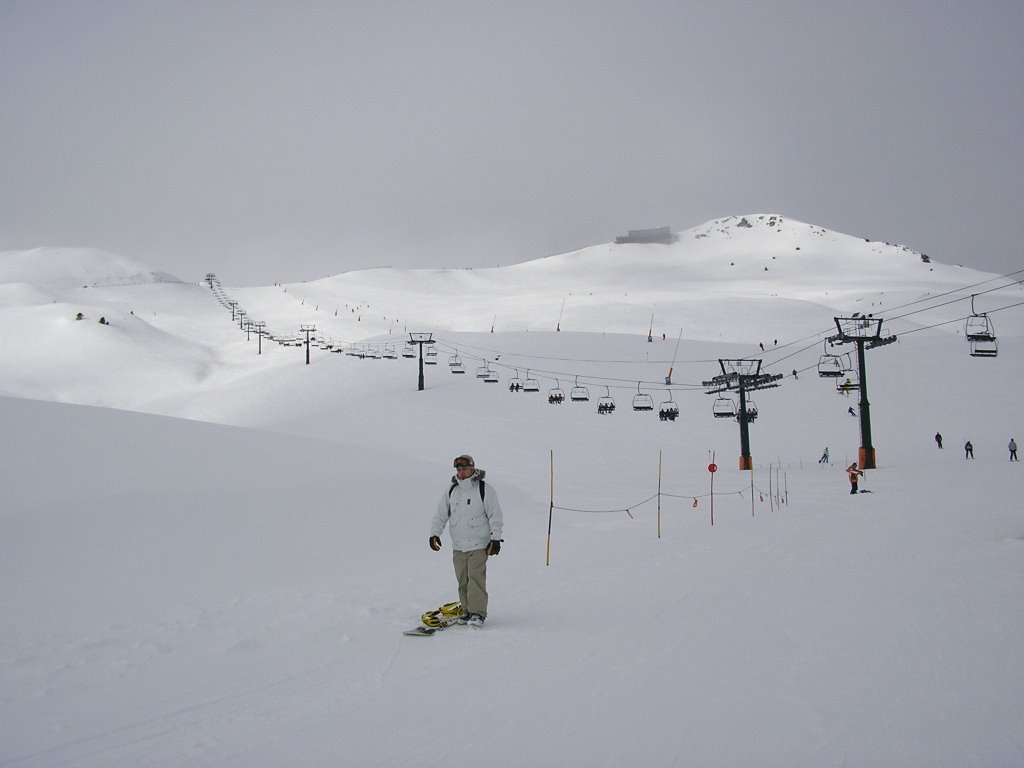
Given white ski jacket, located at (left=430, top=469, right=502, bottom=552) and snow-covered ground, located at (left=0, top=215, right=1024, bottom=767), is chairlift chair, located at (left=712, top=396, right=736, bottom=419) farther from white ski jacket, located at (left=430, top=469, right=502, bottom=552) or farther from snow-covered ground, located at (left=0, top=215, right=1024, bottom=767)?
white ski jacket, located at (left=430, top=469, right=502, bottom=552)

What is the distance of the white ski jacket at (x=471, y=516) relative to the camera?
8.20m

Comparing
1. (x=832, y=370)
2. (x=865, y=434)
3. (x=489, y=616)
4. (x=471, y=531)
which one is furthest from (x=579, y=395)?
(x=471, y=531)

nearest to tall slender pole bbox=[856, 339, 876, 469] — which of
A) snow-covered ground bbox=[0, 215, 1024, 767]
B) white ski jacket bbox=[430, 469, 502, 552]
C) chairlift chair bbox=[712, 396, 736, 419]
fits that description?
snow-covered ground bbox=[0, 215, 1024, 767]

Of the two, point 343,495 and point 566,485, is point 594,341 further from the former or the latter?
point 343,495

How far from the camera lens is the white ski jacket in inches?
323

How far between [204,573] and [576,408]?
144 ft

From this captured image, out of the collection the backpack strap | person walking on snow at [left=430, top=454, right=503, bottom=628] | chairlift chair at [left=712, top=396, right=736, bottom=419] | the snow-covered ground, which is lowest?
the snow-covered ground

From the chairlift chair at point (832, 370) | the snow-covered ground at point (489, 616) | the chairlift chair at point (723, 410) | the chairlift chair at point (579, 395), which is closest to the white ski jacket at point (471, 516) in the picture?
the snow-covered ground at point (489, 616)

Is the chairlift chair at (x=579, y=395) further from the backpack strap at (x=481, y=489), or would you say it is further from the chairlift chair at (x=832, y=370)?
the backpack strap at (x=481, y=489)

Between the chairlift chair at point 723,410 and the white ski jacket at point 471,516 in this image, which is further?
the chairlift chair at point 723,410

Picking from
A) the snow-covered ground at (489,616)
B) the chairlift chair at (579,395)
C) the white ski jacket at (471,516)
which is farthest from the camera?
the chairlift chair at (579,395)

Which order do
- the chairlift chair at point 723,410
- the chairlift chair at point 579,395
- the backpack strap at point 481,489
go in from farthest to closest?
the chairlift chair at point 579,395 < the chairlift chair at point 723,410 < the backpack strap at point 481,489

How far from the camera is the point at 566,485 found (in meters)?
31.0

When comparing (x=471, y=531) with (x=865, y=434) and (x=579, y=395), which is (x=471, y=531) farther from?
(x=579, y=395)
